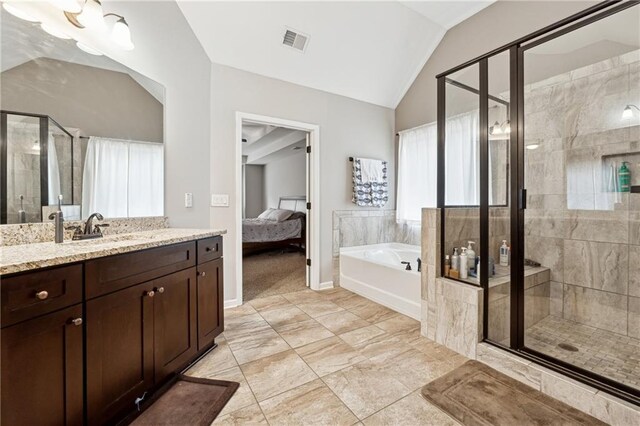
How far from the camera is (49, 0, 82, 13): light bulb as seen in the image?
1.63 meters

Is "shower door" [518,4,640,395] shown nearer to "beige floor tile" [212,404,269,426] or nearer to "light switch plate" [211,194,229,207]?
"beige floor tile" [212,404,269,426]

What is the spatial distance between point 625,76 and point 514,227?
1.64 meters

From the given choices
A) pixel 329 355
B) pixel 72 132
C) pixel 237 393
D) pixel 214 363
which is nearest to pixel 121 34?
pixel 72 132

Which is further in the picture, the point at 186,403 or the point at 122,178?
the point at 122,178

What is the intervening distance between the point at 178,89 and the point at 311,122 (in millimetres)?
1522

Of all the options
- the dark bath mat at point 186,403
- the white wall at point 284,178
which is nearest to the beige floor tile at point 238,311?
the dark bath mat at point 186,403

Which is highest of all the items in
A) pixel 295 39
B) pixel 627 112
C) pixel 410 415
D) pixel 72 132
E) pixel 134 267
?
pixel 295 39

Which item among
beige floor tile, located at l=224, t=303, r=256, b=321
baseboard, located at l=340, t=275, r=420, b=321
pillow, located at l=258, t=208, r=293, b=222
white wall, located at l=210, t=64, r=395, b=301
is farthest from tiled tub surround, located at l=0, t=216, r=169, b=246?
pillow, located at l=258, t=208, r=293, b=222

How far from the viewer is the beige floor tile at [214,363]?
180 cm

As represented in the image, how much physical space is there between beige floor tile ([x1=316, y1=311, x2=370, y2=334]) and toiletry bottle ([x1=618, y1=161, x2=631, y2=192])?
2380 millimetres

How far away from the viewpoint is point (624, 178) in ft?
7.02

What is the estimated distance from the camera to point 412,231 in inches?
155

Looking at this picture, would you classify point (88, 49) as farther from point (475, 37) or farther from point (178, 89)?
point (475, 37)

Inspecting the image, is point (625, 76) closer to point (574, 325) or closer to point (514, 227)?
point (514, 227)
